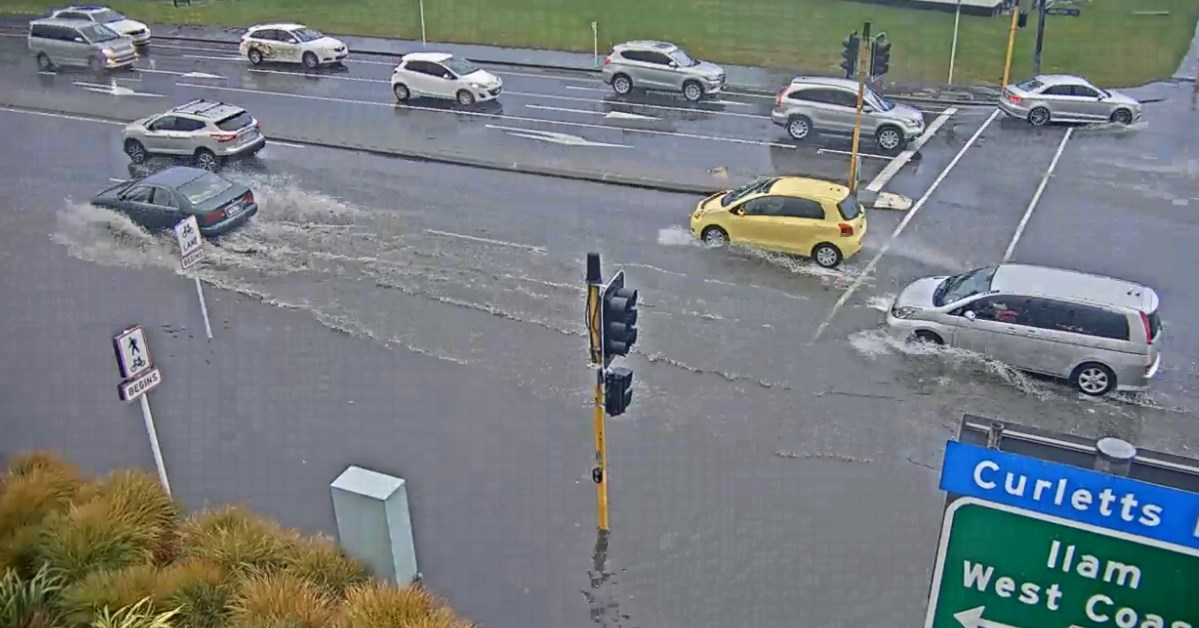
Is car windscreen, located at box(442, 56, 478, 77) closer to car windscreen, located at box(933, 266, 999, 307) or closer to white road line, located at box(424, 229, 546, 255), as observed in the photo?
white road line, located at box(424, 229, 546, 255)

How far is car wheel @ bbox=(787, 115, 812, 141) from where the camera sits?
27141 millimetres

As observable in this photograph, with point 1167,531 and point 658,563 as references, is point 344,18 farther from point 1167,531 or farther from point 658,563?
point 1167,531

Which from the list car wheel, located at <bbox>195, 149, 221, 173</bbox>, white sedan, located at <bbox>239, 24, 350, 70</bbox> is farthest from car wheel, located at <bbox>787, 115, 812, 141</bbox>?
white sedan, located at <bbox>239, 24, 350, 70</bbox>

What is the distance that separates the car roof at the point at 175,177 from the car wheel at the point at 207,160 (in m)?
3.29

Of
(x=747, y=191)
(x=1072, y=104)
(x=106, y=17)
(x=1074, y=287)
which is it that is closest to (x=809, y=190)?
(x=747, y=191)

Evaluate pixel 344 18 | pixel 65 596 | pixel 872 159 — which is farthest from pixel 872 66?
pixel 344 18

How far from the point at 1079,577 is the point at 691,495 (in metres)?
8.34

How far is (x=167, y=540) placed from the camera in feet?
34.7

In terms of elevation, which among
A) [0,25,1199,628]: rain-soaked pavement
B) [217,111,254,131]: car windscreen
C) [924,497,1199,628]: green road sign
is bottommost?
[0,25,1199,628]: rain-soaked pavement

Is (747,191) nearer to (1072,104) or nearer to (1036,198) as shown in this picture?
(1036,198)

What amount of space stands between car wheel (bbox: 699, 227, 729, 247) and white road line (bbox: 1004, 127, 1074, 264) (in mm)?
5305

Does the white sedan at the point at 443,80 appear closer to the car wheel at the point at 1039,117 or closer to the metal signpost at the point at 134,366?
the car wheel at the point at 1039,117

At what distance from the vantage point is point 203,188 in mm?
21422

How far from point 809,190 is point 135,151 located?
54.4 ft
